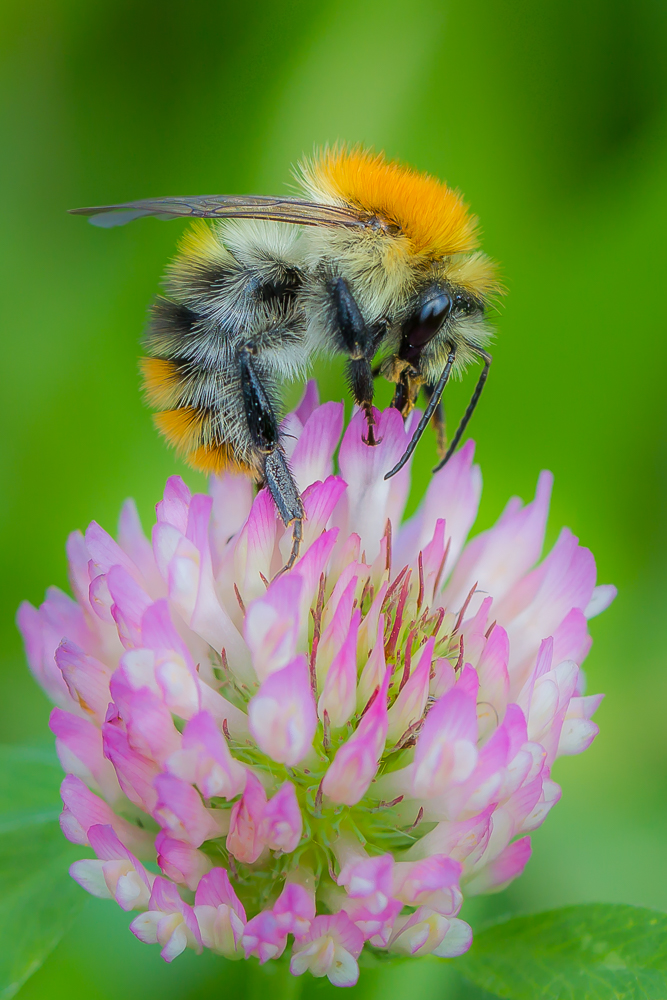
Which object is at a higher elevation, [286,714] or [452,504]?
[452,504]

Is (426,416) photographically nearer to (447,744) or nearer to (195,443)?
(195,443)

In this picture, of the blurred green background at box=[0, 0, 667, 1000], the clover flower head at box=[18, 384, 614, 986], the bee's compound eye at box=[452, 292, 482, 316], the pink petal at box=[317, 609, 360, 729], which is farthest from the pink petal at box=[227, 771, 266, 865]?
the blurred green background at box=[0, 0, 667, 1000]

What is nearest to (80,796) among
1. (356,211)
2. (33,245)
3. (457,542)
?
(457,542)

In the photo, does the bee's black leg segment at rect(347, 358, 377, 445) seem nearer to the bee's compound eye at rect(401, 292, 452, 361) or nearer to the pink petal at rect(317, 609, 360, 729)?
the bee's compound eye at rect(401, 292, 452, 361)

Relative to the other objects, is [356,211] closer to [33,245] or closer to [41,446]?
[41,446]

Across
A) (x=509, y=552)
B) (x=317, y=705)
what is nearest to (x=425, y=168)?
(x=509, y=552)

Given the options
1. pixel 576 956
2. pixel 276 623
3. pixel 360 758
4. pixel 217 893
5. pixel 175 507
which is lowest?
pixel 576 956

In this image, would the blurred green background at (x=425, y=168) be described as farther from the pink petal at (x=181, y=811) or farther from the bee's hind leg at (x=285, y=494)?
the pink petal at (x=181, y=811)
